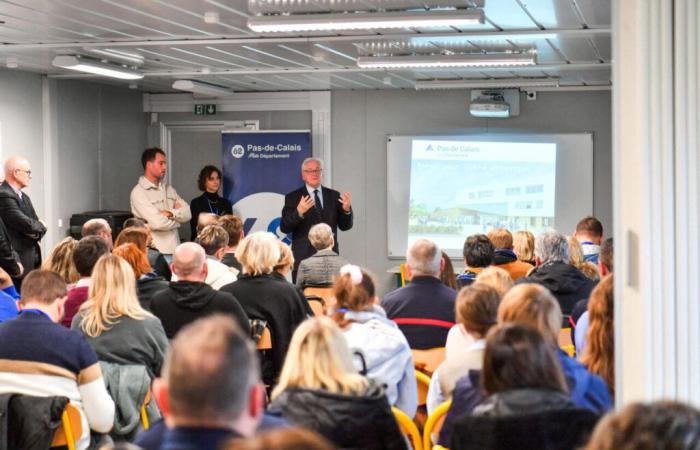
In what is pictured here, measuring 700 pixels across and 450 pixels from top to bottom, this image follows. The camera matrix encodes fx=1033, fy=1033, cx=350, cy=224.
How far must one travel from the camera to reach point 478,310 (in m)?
4.33

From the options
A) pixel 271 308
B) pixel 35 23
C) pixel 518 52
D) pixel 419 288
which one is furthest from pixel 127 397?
pixel 518 52

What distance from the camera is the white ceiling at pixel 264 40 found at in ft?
21.6

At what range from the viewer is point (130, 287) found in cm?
509

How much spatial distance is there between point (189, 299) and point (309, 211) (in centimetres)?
507

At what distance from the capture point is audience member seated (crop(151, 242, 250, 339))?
18.2ft

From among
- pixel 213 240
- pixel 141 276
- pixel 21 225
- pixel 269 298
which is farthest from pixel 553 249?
pixel 21 225

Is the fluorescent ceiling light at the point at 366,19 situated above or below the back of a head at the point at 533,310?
above

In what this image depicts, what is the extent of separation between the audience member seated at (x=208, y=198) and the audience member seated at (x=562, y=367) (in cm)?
864

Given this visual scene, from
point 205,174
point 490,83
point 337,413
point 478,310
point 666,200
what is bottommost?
point 337,413

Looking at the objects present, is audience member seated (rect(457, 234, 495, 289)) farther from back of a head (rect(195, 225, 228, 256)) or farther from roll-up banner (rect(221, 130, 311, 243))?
roll-up banner (rect(221, 130, 311, 243))

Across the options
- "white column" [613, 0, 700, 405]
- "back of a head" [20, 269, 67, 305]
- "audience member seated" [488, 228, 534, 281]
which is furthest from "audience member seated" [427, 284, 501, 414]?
"audience member seated" [488, 228, 534, 281]

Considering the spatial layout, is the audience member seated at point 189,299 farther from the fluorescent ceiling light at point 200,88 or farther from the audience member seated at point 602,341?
the fluorescent ceiling light at point 200,88

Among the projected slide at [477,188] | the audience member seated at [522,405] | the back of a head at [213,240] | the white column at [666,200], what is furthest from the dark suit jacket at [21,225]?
the white column at [666,200]

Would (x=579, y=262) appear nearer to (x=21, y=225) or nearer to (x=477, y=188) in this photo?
(x=21, y=225)
